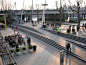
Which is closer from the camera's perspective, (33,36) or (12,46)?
(12,46)

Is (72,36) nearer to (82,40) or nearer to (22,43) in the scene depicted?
(82,40)

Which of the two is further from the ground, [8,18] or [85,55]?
[8,18]

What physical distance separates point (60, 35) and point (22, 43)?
8.63 metres

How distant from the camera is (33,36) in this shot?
2480 centimetres

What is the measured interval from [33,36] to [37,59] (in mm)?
12342

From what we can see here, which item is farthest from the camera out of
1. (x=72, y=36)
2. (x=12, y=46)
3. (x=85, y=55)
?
(x=72, y=36)

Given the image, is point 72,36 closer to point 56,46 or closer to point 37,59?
point 56,46

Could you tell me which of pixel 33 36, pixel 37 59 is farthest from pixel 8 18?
pixel 37 59

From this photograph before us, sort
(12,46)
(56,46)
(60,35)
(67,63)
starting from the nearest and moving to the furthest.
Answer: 1. (67,63)
2. (12,46)
3. (56,46)
4. (60,35)

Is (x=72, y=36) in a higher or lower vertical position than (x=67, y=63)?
higher

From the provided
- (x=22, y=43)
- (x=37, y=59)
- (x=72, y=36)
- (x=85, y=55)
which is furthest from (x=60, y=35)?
(x=37, y=59)

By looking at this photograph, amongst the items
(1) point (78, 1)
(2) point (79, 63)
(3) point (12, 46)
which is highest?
(1) point (78, 1)

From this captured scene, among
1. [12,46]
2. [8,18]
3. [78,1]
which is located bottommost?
[12,46]

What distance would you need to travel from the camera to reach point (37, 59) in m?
12.7
